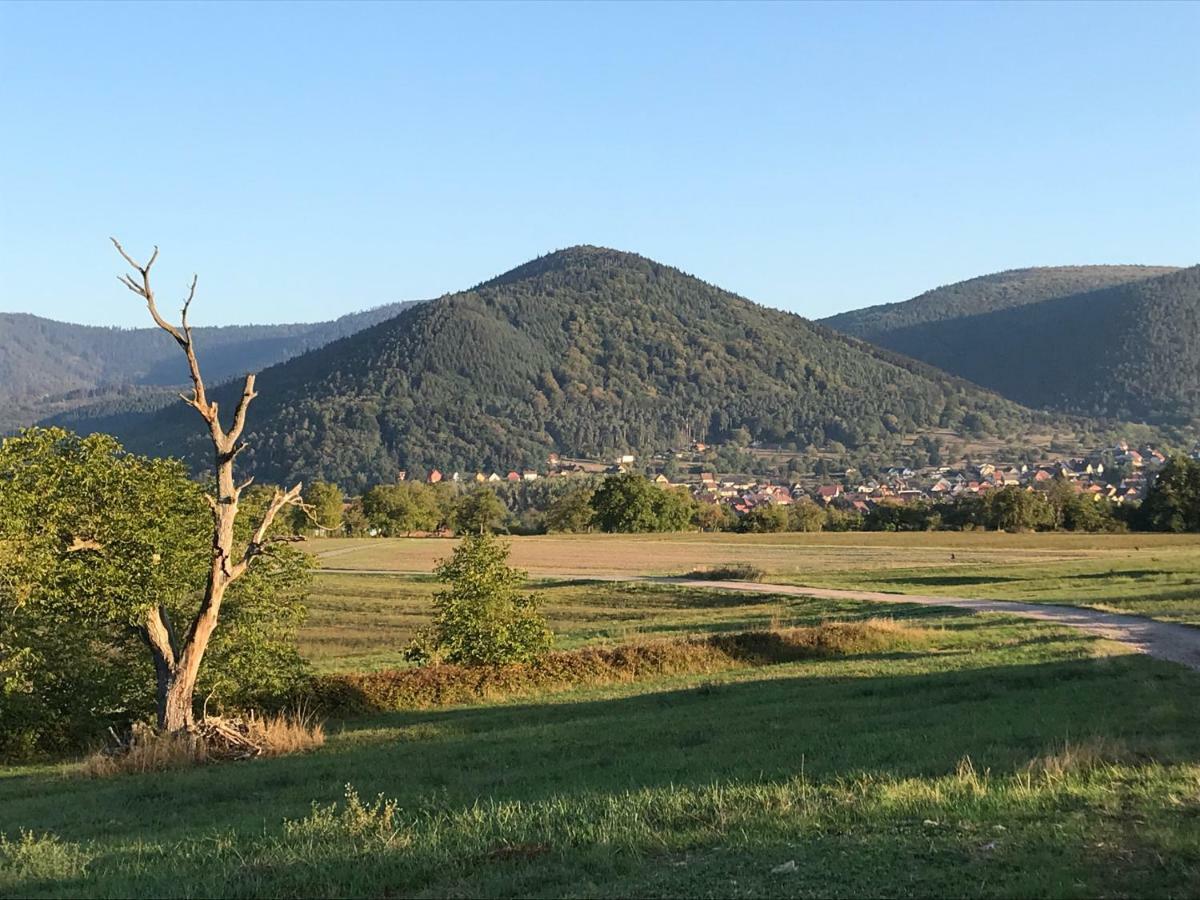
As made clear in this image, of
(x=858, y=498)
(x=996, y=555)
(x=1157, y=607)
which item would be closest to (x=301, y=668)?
(x=1157, y=607)

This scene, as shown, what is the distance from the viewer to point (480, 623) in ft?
98.8

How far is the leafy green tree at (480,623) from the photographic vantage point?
30.0 m

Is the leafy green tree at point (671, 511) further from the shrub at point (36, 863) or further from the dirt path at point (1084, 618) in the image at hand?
the shrub at point (36, 863)

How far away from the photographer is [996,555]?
78875 mm

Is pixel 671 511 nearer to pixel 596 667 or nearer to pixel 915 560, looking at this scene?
pixel 915 560

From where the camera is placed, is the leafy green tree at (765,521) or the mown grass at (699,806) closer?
the mown grass at (699,806)

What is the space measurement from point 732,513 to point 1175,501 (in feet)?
188

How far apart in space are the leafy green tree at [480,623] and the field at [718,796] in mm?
3458

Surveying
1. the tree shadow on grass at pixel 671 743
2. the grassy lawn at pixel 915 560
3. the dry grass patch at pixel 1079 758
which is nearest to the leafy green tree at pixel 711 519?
the grassy lawn at pixel 915 560

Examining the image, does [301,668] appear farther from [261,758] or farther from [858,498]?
[858,498]

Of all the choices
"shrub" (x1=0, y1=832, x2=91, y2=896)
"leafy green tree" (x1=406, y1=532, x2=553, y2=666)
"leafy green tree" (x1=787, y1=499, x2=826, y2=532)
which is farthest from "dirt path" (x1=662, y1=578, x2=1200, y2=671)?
"leafy green tree" (x1=787, y1=499, x2=826, y2=532)

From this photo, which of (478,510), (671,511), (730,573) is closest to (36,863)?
(730,573)

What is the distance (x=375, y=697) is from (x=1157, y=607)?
97.8 feet

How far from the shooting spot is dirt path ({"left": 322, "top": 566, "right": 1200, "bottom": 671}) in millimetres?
28188
